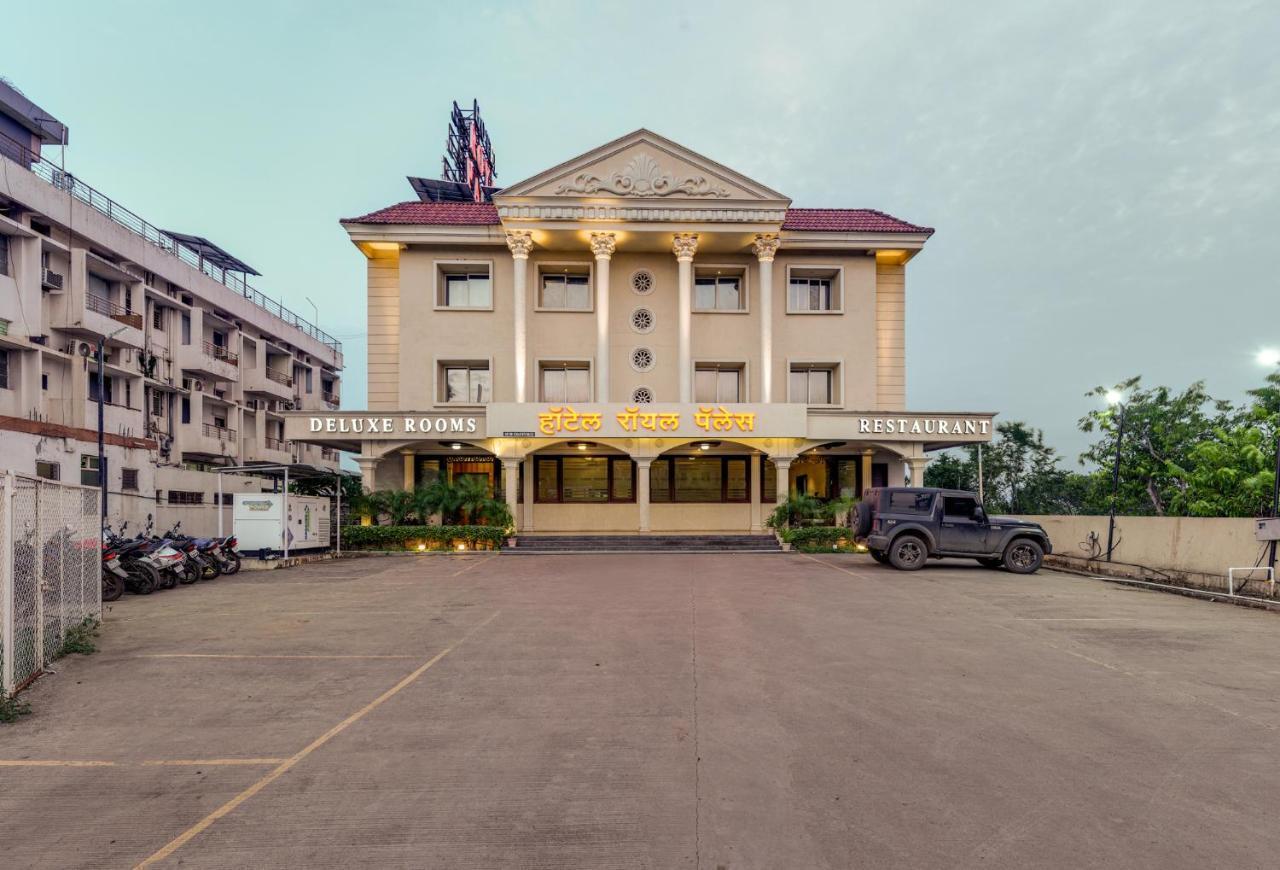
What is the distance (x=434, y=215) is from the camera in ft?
87.5

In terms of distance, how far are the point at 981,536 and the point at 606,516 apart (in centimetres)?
1389

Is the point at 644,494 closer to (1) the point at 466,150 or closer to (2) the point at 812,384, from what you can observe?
(2) the point at 812,384

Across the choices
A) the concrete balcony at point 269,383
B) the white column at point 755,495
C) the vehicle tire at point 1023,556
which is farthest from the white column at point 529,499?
the concrete balcony at point 269,383

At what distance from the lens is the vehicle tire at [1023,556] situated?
16.4 metres

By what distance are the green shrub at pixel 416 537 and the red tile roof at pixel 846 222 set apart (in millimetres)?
16406

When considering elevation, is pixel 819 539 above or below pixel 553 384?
below

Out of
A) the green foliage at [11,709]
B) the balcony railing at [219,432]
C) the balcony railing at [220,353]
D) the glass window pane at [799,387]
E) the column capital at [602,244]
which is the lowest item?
the green foliage at [11,709]

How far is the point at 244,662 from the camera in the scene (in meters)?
7.69

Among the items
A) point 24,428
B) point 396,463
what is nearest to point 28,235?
point 24,428

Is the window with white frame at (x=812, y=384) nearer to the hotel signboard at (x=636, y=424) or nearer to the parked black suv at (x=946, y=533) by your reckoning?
the hotel signboard at (x=636, y=424)

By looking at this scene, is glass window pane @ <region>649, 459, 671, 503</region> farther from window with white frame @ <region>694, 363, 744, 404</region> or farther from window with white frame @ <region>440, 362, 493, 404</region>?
window with white frame @ <region>440, 362, 493, 404</region>

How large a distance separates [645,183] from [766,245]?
5.25 meters

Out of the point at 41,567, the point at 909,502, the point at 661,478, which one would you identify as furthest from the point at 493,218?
the point at 41,567

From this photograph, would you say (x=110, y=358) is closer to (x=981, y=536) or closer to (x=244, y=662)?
(x=244, y=662)
